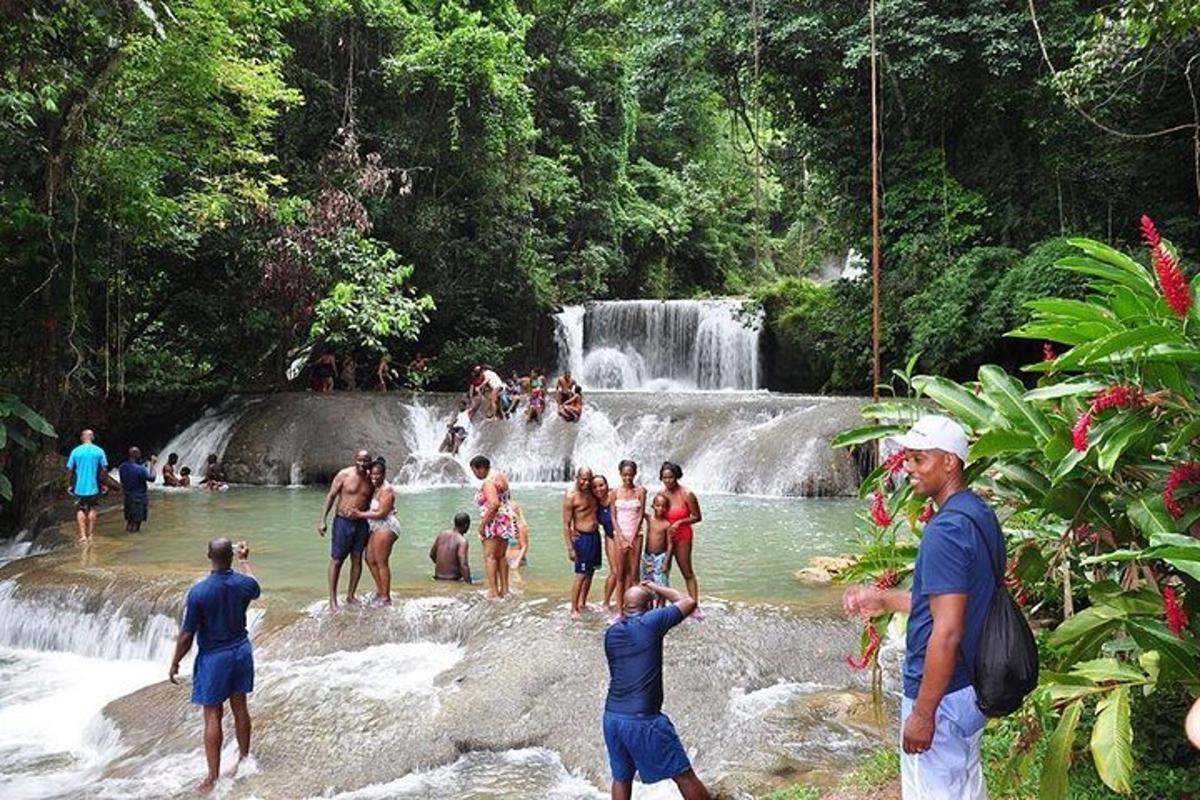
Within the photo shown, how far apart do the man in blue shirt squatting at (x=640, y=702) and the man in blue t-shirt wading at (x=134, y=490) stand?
1018 centimetres

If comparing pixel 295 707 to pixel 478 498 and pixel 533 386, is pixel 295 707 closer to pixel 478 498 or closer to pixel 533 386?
pixel 478 498

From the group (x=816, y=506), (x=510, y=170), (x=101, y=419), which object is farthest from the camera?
(x=510, y=170)

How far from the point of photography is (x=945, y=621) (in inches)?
116

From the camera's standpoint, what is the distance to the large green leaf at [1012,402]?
4219 millimetres

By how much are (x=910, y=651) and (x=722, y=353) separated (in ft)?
79.5

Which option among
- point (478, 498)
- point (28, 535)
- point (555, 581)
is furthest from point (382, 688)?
point (28, 535)

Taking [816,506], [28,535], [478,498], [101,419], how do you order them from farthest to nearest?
1. [101,419]
2. [816,506]
3. [28,535]
4. [478,498]

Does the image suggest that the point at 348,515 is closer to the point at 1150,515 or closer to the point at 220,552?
the point at 220,552

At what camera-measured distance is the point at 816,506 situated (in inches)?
617

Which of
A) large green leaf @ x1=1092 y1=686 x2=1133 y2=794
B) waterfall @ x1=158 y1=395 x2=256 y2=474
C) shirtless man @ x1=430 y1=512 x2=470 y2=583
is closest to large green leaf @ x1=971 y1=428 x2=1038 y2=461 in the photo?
large green leaf @ x1=1092 y1=686 x2=1133 y2=794

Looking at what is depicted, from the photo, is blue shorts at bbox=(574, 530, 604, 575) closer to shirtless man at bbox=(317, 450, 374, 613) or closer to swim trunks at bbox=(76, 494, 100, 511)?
shirtless man at bbox=(317, 450, 374, 613)

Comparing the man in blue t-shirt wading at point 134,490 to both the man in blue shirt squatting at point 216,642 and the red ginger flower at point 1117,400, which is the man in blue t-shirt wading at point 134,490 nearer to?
the man in blue shirt squatting at point 216,642

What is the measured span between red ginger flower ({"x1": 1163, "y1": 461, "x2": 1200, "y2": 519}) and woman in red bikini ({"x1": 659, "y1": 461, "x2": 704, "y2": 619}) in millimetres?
4355

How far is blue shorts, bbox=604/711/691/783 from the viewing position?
4.83m
